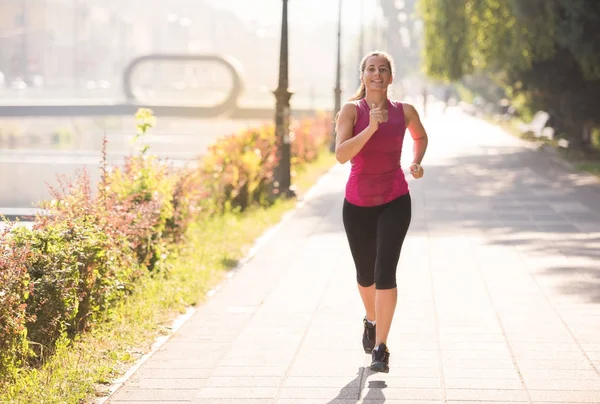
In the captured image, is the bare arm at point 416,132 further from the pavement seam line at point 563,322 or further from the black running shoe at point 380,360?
the pavement seam line at point 563,322

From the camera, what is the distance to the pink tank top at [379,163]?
21.7ft

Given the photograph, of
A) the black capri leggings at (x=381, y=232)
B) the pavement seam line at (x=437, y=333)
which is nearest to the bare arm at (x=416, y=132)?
the black capri leggings at (x=381, y=232)

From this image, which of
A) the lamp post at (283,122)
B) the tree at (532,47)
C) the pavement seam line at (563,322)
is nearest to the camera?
the pavement seam line at (563,322)

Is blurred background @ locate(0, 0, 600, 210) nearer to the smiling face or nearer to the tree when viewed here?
the tree

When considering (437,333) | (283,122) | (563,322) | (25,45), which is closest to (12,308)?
(437,333)

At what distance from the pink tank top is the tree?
63.2 ft

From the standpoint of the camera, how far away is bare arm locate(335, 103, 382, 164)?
6402 millimetres

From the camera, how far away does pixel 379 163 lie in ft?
21.8

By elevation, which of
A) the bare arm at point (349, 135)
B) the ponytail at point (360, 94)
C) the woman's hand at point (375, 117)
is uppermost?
the ponytail at point (360, 94)

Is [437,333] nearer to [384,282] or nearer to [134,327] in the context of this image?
[384,282]

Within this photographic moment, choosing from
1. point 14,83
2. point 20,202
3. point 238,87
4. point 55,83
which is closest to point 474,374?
point 20,202

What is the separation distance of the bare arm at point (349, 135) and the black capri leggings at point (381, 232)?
0.38 meters

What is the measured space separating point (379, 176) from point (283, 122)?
43.7ft

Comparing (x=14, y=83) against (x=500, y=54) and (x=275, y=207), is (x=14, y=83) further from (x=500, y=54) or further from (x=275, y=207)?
(x=275, y=207)
